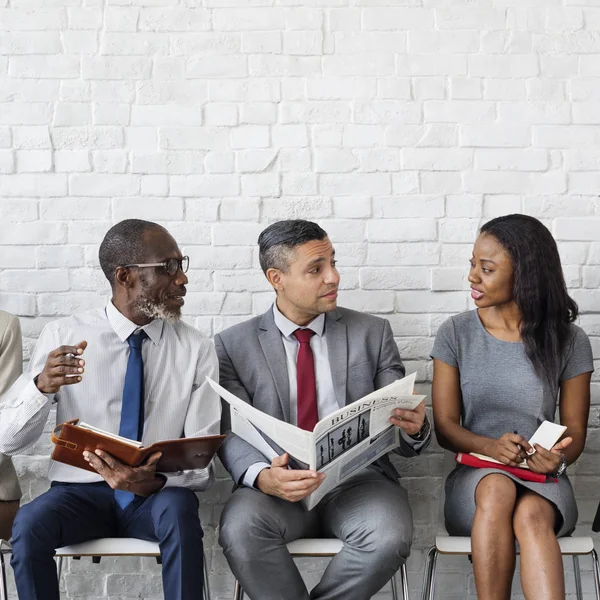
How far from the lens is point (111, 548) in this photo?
2.45 meters

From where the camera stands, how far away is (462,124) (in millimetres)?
3107

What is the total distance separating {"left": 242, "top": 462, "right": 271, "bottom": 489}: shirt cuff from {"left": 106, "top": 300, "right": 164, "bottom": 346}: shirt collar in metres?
0.51

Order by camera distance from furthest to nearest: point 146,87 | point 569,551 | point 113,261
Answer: point 146,87, point 113,261, point 569,551

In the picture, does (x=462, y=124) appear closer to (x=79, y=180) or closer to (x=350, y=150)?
(x=350, y=150)

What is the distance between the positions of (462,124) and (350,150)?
0.40 m

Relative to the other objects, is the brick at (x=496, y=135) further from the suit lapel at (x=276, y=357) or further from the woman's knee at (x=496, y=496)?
the woman's knee at (x=496, y=496)

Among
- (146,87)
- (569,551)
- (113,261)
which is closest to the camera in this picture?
(569,551)

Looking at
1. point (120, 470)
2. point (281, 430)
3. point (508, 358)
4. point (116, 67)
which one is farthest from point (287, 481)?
point (116, 67)

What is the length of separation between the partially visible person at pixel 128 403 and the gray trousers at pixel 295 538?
12 cm

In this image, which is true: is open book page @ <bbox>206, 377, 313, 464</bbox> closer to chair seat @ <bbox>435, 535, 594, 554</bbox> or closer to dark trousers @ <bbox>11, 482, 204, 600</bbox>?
dark trousers @ <bbox>11, 482, 204, 600</bbox>

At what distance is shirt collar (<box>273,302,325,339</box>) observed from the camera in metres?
2.84

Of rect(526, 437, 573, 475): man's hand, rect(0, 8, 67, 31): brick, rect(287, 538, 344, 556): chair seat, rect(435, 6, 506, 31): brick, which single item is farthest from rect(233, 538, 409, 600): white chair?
rect(0, 8, 67, 31): brick

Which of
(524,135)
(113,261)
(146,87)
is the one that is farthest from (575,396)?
(146,87)

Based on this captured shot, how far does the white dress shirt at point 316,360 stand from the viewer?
279 centimetres
